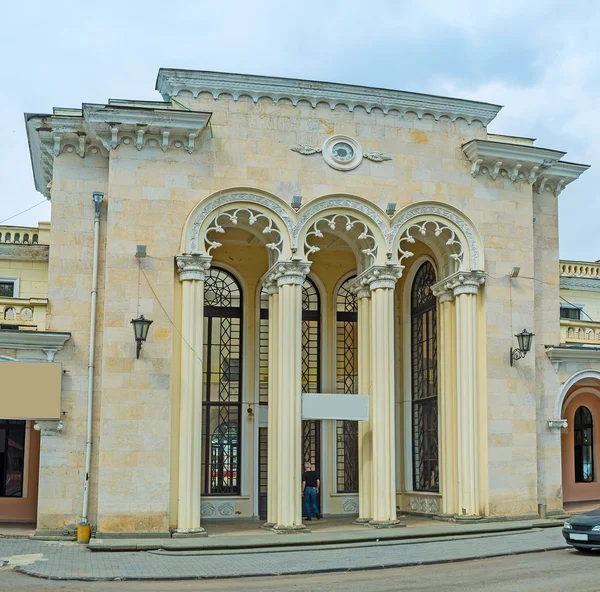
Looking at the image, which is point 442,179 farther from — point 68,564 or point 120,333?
point 68,564

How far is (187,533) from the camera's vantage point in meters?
18.8

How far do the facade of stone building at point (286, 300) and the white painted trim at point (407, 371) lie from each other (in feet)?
0.26

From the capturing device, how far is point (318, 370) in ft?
80.6

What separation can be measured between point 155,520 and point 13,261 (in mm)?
8731

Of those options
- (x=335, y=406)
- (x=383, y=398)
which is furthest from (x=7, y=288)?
(x=383, y=398)

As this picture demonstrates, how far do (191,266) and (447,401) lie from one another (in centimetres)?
705

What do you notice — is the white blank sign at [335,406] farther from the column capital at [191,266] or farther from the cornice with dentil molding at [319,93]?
the cornice with dentil molding at [319,93]

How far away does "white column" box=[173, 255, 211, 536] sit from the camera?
19.0 m

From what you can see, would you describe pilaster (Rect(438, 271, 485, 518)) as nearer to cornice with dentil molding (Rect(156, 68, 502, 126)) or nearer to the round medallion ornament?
the round medallion ornament

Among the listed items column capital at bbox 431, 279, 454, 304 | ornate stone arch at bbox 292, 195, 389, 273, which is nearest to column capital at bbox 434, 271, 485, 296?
column capital at bbox 431, 279, 454, 304

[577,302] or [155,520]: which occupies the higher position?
[577,302]

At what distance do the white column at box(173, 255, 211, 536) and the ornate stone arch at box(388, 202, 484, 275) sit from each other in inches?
183

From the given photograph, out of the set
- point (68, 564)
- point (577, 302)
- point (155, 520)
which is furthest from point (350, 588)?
point (577, 302)

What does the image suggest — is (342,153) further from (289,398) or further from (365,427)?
(365,427)
